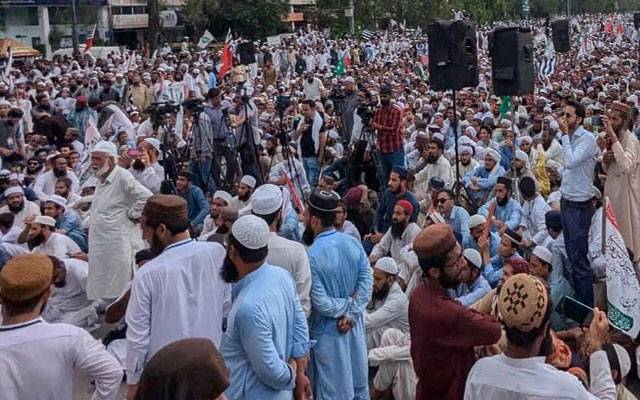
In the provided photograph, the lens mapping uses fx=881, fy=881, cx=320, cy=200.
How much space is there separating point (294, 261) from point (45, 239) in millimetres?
3024

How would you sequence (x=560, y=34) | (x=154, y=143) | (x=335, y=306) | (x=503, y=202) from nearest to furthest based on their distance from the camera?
(x=335, y=306) → (x=503, y=202) → (x=154, y=143) → (x=560, y=34)

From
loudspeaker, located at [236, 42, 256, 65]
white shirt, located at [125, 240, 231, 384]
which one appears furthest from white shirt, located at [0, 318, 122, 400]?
loudspeaker, located at [236, 42, 256, 65]

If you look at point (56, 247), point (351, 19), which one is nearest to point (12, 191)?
point (56, 247)

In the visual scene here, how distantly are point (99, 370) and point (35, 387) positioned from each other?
21 centimetres

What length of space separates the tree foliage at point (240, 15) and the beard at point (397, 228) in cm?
3193

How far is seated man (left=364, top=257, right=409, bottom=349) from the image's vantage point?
5172 millimetres

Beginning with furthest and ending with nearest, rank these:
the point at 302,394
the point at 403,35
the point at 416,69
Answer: the point at 403,35 → the point at 416,69 → the point at 302,394

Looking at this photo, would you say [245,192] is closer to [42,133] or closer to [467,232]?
[467,232]

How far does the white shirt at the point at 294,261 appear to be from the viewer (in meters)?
3.86

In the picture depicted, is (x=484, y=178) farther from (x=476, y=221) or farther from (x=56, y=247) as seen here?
(x=56, y=247)

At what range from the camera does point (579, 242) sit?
19.8ft

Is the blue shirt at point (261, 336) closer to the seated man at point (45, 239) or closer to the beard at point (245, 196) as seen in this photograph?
the seated man at point (45, 239)

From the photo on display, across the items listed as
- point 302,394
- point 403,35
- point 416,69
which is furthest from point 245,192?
point 403,35

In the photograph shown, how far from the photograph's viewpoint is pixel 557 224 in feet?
21.4
